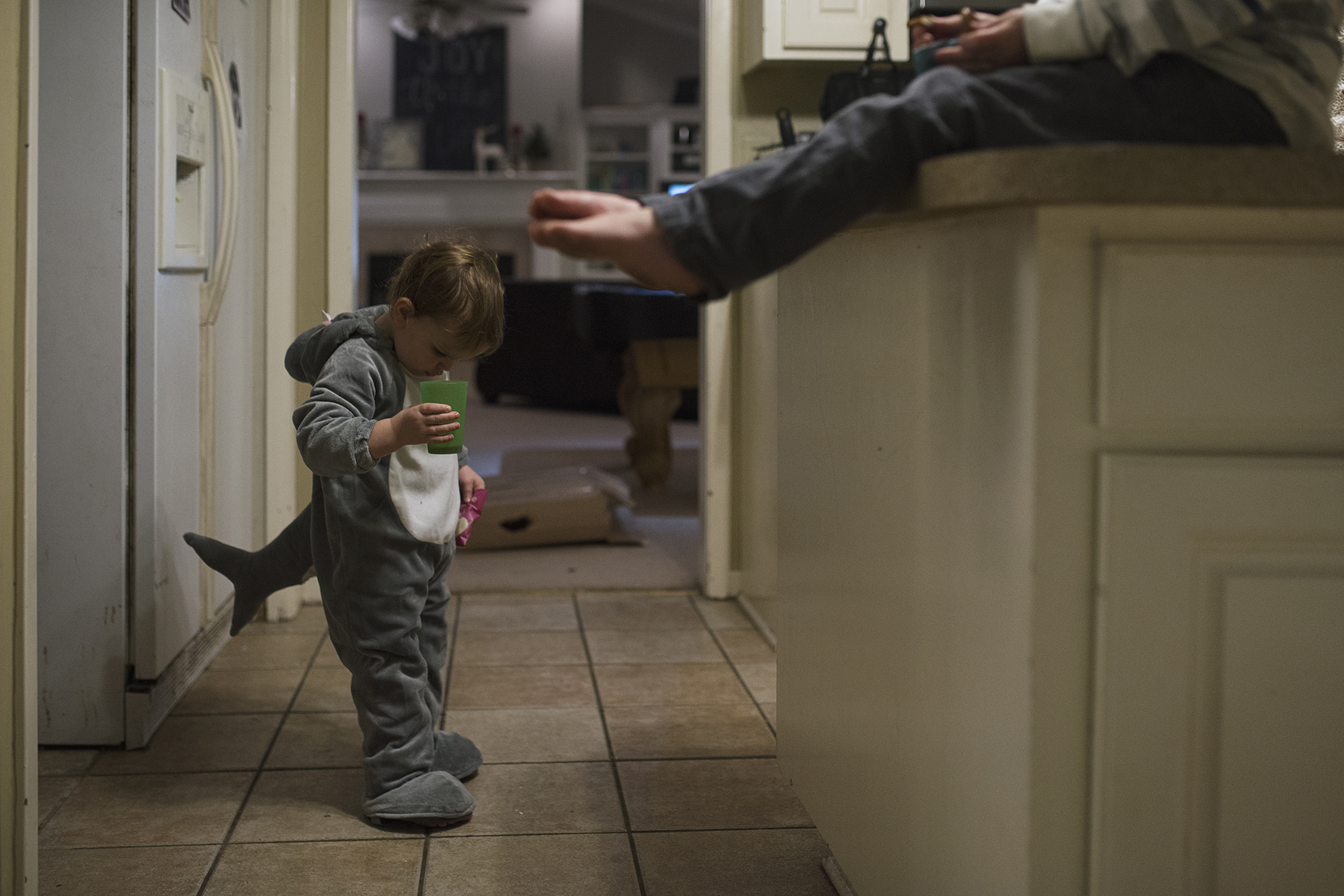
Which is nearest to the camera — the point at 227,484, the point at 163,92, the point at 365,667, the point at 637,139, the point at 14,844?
the point at 14,844

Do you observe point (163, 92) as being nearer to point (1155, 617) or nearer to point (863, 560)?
point (863, 560)

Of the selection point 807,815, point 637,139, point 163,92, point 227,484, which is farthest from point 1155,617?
point 637,139

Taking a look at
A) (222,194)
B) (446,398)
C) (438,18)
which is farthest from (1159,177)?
(438,18)

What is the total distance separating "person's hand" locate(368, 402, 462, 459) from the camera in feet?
4.85

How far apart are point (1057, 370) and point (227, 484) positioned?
1982 millimetres

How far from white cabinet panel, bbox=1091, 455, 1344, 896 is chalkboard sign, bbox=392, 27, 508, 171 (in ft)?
31.0

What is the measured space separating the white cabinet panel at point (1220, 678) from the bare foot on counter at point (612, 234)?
0.37 metres

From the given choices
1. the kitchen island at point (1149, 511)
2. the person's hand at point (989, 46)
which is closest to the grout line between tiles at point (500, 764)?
the kitchen island at point (1149, 511)

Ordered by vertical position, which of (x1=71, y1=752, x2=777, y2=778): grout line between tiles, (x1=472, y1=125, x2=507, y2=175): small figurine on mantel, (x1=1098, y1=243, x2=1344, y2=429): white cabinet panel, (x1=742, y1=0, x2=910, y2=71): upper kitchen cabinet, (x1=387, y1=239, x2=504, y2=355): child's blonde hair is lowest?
(x1=71, y1=752, x2=777, y2=778): grout line between tiles

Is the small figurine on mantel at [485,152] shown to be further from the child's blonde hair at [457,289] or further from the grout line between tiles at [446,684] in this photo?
the child's blonde hair at [457,289]

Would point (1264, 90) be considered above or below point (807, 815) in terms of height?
above

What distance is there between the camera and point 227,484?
8.13ft

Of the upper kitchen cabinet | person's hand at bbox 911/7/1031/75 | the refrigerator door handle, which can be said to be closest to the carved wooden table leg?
the upper kitchen cabinet

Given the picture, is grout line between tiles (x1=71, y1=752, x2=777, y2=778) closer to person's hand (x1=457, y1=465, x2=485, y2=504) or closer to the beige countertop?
person's hand (x1=457, y1=465, x2=485, y2=504)
